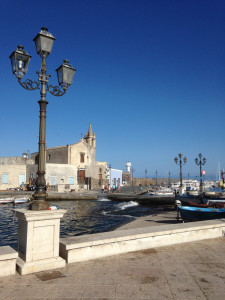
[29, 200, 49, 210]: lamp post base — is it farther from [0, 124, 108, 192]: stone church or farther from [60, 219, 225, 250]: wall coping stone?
[0, 124, 108, 192]: stone church

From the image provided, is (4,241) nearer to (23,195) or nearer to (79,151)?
(23,195)

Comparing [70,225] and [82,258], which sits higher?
[82,258]

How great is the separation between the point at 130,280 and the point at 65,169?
120 feet

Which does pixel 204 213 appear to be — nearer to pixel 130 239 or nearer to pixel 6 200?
pixel 130 239

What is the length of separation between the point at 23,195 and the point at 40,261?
89.8ft

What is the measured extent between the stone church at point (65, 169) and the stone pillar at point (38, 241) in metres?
31.2

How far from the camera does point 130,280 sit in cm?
413

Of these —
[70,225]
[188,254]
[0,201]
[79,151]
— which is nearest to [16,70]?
[188,254]

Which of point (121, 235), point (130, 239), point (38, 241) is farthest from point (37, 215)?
point (130, 239)

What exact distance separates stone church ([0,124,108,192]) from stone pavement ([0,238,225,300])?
31.2 m

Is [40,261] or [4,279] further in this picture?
[40,261]

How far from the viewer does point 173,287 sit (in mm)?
3895

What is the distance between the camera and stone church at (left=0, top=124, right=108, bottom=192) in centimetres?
3682

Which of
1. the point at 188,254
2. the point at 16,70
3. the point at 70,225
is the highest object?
the point at 16,70
